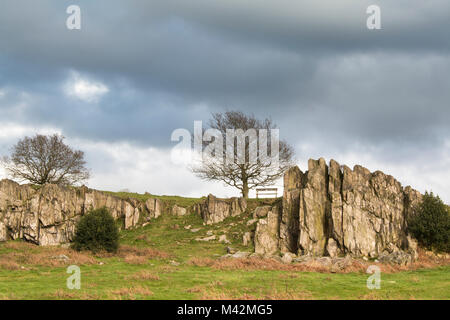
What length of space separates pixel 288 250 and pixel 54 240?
2864 centimetres

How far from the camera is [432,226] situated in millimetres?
45719

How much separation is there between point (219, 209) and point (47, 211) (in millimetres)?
22246

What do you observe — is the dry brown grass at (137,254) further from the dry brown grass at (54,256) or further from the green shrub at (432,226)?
the green shrub at (432,226)

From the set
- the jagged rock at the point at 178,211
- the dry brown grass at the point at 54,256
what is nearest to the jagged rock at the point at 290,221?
the dry brown grass at the point at 54,256

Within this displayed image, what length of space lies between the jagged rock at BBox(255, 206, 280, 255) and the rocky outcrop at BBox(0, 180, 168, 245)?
17.8m

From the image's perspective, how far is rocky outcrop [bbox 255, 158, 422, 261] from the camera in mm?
45562

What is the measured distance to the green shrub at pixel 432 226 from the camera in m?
45.7

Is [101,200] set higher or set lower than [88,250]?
higher

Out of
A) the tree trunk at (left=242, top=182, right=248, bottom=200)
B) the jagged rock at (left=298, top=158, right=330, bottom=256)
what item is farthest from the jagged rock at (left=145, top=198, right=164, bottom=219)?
the jagged rock at (left=298, top=158, right=330, bottom=256)

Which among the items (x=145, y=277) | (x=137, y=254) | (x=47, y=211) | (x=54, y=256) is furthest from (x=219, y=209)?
(x=145, y=277)

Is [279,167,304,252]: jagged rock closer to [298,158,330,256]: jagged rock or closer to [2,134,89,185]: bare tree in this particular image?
[298,158,330,256]: jagged rock
